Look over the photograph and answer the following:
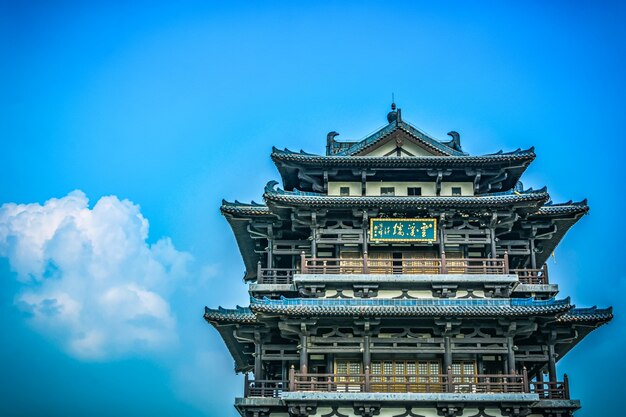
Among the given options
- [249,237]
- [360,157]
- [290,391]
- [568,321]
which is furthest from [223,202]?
[568,321]

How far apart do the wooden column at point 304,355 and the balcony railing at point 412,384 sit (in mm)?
395

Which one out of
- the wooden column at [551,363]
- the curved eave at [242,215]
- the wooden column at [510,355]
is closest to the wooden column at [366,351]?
the wooden column at [510,355]

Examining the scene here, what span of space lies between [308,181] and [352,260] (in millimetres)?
5561

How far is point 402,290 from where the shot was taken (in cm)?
4306

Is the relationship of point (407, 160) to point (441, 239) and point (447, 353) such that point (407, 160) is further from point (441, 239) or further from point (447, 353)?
point (447, 353)

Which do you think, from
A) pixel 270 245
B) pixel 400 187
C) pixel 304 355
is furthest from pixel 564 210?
pixel 304 355

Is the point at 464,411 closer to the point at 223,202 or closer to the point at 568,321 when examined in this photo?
the point at 568,321

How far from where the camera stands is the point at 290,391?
39531 millimetres

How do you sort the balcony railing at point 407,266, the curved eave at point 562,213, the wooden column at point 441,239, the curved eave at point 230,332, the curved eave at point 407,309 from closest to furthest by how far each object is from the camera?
the curved eave at point 407,309
the curved eave at point 230,332
the balcony railing at point 407,266
the wooden column at point 441,239
the curved eave at point 562,213

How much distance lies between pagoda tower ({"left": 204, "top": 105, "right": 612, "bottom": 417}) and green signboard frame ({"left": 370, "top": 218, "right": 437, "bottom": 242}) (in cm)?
5

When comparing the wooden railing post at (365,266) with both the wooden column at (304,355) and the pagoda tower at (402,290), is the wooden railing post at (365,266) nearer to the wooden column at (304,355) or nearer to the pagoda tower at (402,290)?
the pagoda tower at (402,290)

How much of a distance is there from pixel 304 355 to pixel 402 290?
20.0 ft

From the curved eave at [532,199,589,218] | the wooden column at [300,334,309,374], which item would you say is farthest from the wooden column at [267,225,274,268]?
the curved eave at [532,199,589,218]

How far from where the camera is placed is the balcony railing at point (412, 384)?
39.8 meters
